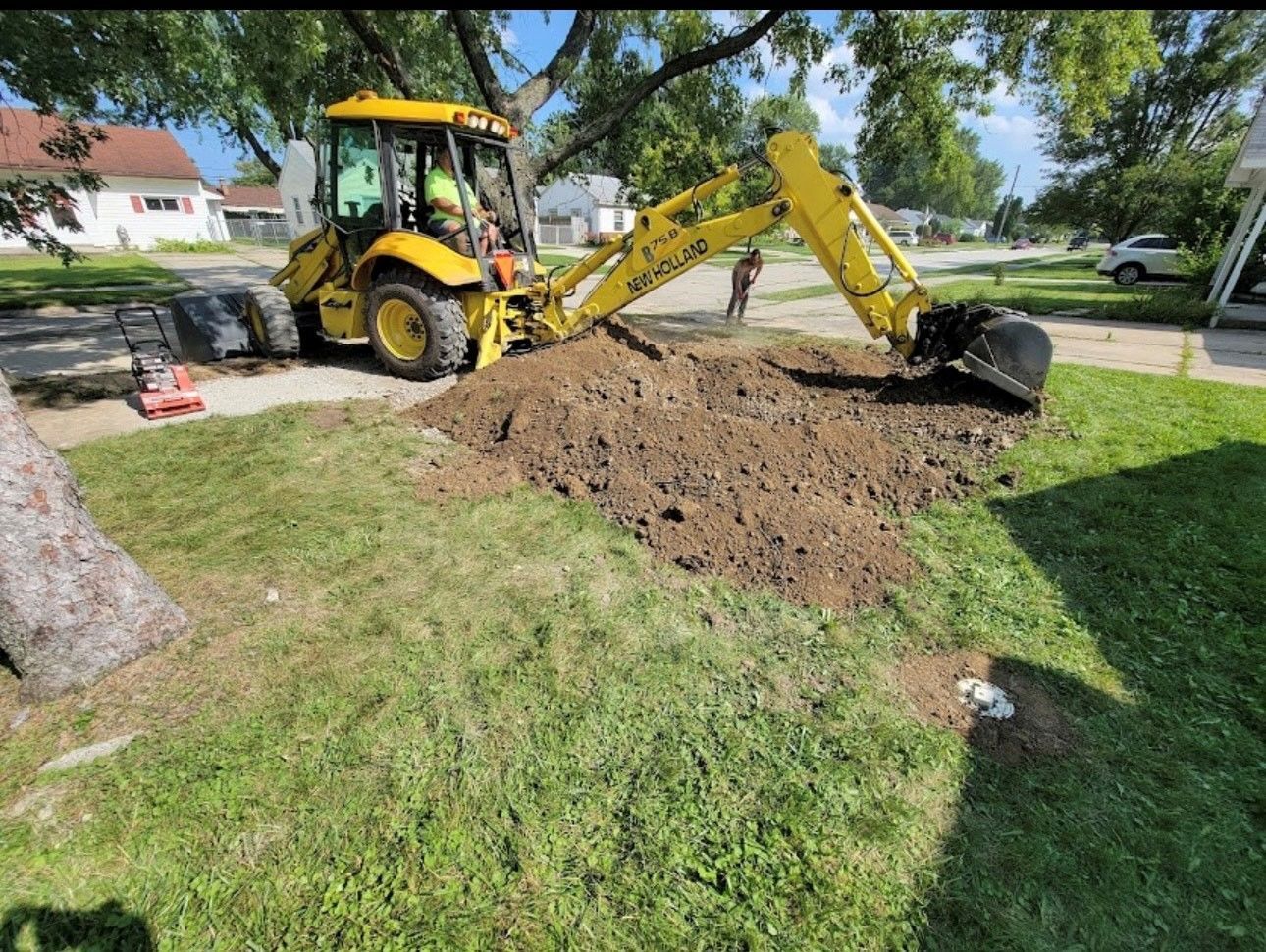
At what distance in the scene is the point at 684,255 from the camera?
20.7 feet

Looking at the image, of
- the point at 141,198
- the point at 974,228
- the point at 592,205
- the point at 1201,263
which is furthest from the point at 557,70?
the point at 974,228

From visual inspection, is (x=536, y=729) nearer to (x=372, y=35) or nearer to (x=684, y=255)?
(x=684, y=255)

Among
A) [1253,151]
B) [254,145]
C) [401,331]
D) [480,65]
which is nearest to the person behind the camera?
[401,331]

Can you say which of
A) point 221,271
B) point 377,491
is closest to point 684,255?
point 377,491

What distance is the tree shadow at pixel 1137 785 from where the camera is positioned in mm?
2051

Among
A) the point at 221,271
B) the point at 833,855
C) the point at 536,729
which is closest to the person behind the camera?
the point at 833,855

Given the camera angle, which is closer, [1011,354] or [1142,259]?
[1011,354]

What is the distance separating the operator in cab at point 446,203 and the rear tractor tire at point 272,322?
216 cm

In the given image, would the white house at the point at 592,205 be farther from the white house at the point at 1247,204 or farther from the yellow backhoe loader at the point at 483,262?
the yellow backhoe loader at the point at 483,262

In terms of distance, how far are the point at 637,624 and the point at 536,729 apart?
0.79 metres

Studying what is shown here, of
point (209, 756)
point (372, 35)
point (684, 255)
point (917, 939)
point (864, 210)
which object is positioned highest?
point (372, 35)

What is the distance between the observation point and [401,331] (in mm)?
6898

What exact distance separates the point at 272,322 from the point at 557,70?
5.56 m

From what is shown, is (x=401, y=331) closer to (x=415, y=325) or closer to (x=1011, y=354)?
(x=415, y=325)
